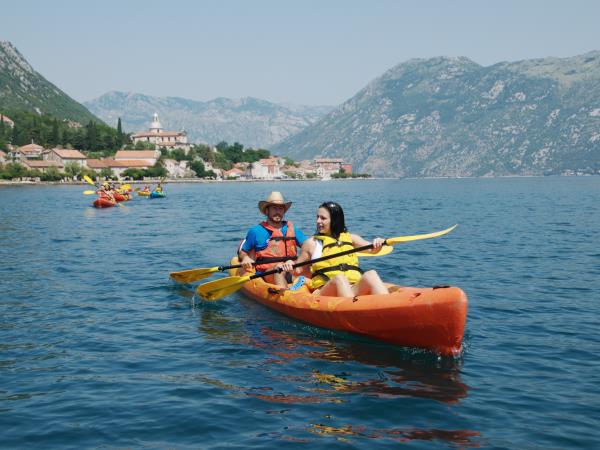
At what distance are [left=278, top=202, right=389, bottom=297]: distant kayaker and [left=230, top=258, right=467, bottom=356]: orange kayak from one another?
258 millimetres

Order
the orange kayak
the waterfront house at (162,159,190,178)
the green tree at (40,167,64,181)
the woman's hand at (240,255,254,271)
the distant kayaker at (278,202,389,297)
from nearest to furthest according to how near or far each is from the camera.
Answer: the orange kayak, the distant kayaker at (278,202,389,297), the woman's hand at (240,255,254,271), the green tree at (40,167,64,181), the waterfront house at (162,159,190,178)

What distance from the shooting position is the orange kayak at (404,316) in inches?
342

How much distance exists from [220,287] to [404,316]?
5.00 metres

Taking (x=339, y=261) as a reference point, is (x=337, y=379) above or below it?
below

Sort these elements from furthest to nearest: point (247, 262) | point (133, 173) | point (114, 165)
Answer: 1. point (114, 165)
2. point (133, 173)
3. point (247, 262)

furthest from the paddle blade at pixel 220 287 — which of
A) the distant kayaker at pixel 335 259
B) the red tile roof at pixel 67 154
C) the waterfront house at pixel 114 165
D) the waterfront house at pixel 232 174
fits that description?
the waterfront house at pixel 232 174

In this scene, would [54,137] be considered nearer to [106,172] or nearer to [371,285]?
[106,172]

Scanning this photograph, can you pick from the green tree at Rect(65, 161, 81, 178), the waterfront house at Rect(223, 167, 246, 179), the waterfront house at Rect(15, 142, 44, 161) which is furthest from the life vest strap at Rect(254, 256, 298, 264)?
the waterfront house at Rect(223, 167, 246, 179)

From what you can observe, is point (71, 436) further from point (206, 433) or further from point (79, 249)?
point (79, 249)

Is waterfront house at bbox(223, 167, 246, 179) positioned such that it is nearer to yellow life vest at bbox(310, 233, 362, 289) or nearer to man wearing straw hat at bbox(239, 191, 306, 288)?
man wearing straw hat at bbox(239, 191, 306, 288)

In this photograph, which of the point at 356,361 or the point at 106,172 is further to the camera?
the point at 106,172

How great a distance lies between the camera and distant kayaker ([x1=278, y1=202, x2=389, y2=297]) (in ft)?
33.7

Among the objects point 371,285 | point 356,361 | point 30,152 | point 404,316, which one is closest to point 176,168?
point 30,152

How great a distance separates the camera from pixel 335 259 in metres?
10.7
